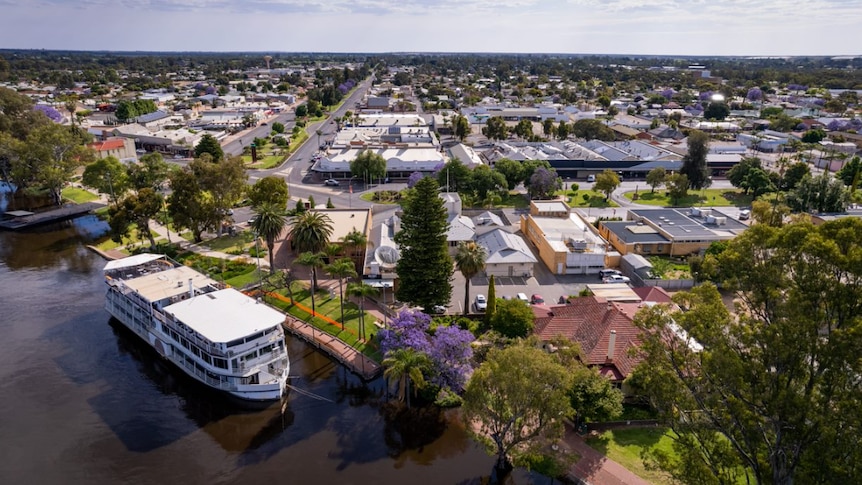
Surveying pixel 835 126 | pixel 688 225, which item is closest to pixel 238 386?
pixel 688 225

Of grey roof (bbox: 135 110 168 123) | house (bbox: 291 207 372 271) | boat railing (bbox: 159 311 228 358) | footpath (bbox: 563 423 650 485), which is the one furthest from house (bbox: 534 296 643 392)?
grey roof (bbox: 135 110 168 123)

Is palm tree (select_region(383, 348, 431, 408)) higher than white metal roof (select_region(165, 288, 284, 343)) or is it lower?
lower

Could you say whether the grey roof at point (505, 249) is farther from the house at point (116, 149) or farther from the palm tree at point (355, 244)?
the house at point (116, 149)

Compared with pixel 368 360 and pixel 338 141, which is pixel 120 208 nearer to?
pixel 368 360

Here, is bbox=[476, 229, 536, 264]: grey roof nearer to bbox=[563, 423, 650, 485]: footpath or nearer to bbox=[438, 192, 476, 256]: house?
bbox=[438, 192, 476, 256]: house

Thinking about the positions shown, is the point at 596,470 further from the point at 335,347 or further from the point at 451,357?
the point at 335,347

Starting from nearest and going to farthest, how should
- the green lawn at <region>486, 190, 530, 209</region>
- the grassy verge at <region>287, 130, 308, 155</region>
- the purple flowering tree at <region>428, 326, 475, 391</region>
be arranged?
the purple flowering tree at <region>428, 326, 475, 391</region> < the green lawn at <region>486, 190, 530, 209</region> < the grassy verge at <region>287, 130, 308, 155</region>
